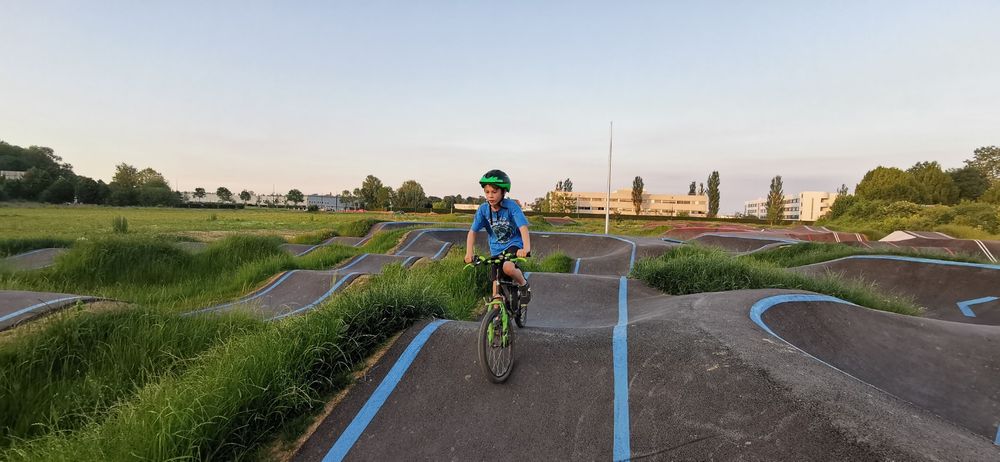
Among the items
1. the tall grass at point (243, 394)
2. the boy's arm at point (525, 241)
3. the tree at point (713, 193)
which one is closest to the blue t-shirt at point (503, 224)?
the boy's arm at point (525, 241)

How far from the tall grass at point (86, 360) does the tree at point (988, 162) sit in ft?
294

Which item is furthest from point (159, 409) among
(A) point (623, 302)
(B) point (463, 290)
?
(A) point (623, 302)

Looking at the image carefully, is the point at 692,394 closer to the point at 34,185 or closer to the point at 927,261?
the point at 927,261

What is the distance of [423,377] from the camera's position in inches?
165

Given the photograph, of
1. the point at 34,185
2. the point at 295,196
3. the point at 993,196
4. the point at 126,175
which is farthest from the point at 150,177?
the point at 993,196

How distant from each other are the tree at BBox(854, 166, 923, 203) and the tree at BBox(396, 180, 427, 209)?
8313 cm

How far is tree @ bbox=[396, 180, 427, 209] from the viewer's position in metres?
103

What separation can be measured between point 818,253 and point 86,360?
18.6 meters

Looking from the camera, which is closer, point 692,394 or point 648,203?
point 692,394

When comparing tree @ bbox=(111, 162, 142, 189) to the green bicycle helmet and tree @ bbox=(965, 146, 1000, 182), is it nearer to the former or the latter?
the green bicycle helmet

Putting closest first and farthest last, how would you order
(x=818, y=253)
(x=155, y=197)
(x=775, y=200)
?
(x=818, y=253)
(x=775, y=200)
(x=155, y=197)

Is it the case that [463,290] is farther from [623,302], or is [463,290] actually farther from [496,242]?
[496,242]

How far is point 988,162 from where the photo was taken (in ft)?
197

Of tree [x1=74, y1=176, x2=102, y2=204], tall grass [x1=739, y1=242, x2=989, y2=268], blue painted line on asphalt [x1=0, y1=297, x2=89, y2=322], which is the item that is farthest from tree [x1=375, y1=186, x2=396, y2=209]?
blue painted line on asphalt [x1=0, y1=297, x2=89, y2=322]
